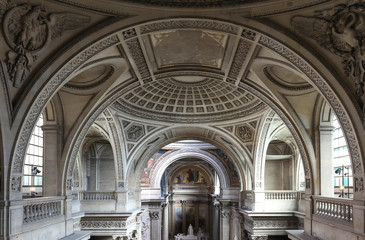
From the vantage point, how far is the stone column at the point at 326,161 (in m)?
13.4

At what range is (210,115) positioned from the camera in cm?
2375

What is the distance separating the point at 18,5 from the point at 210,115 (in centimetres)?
1530

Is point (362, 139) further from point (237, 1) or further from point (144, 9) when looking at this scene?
point (144, 9)

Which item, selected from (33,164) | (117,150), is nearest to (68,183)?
(33,164)

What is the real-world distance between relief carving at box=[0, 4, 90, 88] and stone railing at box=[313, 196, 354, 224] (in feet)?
26.1

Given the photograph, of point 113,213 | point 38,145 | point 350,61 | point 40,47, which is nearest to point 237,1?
point 350,61

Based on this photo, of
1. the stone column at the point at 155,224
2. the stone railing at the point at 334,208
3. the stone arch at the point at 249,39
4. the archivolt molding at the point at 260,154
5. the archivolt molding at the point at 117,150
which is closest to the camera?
the stone arch at the point at 249,39

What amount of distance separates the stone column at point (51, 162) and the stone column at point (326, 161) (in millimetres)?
8535

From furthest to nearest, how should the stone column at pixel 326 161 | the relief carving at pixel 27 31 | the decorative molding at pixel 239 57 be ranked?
the stone column at pixel 326 161
the decorative molding at pixel 239 57
the relief carving at pixel 27 31

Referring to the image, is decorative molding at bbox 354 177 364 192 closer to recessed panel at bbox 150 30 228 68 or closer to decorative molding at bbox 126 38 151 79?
recessed panel at bbox 150 30 228 68

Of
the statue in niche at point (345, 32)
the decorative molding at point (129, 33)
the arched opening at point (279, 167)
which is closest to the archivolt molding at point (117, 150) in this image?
the arched opening at point (279, 167)

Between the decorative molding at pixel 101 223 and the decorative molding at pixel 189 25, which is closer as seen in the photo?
the decorative molding at pixel 189 25

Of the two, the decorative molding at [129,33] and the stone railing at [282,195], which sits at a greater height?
the decorative molding at [129,33]

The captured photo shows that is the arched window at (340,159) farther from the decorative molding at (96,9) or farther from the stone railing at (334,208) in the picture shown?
the decorative molding at (96,9)
